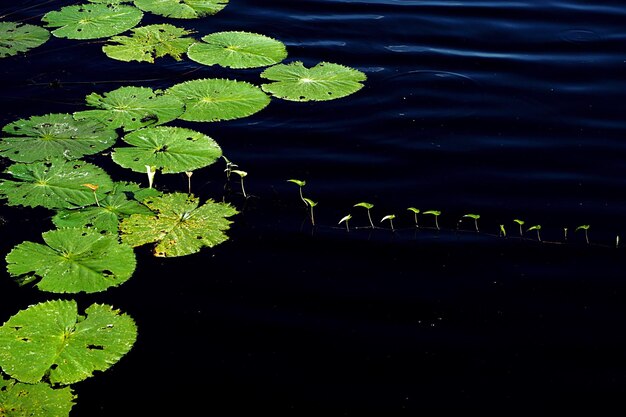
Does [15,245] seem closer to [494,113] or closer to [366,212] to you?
[366,212]

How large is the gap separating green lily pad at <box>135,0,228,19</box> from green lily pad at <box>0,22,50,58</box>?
0.79 meters

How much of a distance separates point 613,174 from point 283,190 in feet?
5.81

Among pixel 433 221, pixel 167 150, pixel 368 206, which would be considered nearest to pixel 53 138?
pixel 167 150

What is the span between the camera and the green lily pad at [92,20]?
554 centimetres

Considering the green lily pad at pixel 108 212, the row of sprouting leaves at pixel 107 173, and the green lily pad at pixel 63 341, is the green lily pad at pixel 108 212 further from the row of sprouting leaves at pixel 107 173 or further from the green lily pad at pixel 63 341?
the green lily pad at pixel 63 341

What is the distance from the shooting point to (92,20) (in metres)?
5.68

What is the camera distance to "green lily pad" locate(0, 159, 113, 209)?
12.5 ft

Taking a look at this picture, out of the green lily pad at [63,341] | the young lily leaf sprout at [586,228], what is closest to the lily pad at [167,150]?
the green lily pad at [63,341]

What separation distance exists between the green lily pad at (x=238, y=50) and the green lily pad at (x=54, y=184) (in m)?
1.48

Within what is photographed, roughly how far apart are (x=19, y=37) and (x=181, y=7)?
1.22 m

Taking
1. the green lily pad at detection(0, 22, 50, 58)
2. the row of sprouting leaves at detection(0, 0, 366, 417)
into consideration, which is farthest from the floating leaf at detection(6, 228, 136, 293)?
the green lily pad at detection(0, 22, 50, 58)

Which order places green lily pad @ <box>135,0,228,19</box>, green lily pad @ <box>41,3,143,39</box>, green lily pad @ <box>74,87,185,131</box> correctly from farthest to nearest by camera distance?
green lily pad @ <box>135,0,228,19</box>, green lily pad @ <box>41,3,143,39</box>, green lily pad @ <box>74,87,185,131</box>

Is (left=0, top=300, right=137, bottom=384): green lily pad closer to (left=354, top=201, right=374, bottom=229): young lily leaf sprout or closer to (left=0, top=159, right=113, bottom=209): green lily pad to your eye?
(left=0, top=159, right=113, bottom=209): green lily pad

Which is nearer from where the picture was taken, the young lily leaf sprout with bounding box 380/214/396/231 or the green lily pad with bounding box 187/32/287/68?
the young lily leaf sprout with bounding box 380/214/396/231
